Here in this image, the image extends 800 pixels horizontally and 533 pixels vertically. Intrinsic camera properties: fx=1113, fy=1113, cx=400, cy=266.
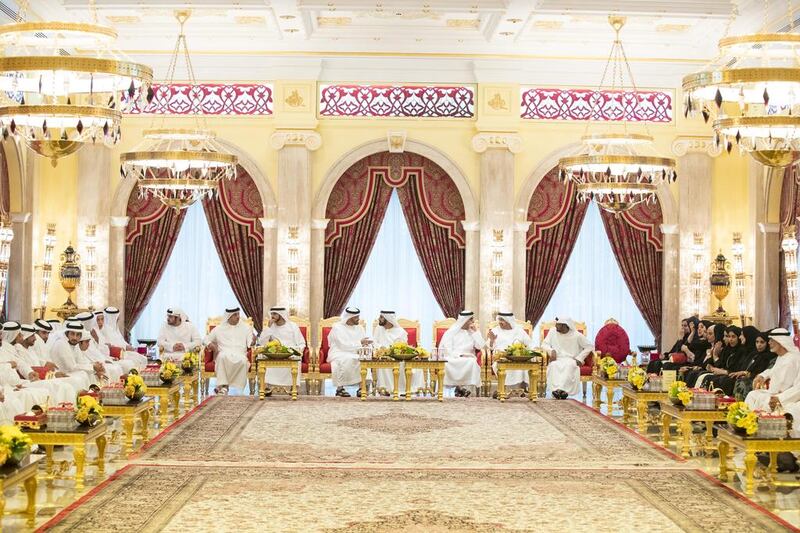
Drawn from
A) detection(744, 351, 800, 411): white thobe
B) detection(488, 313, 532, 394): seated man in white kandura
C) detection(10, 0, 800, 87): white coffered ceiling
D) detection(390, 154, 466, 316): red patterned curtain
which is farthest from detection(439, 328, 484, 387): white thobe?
detection(744, 351, 800, 411): white thobe

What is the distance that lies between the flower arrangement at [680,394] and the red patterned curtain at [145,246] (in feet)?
26.8

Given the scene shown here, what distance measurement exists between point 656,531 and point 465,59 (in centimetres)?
925

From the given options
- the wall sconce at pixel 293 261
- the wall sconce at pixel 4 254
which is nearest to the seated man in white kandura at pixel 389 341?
the wall sconce at pixel 293 261

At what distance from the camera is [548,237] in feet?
51.9

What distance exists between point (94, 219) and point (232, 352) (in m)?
2.81

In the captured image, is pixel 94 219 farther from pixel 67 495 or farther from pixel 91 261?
pixel 67 495

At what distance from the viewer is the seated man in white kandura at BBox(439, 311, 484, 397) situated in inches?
559

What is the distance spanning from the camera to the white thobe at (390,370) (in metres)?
14.4

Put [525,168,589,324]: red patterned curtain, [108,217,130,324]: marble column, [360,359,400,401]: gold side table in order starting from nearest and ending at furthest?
[360,359,400,401]: gold side table, [108,217,130,324]: marble column, [525,168,589,324]: red patterned curtain

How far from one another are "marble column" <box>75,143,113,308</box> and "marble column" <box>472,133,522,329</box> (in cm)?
512

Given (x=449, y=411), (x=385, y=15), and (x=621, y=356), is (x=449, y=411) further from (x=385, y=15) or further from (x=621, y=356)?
(x=385, y=15)

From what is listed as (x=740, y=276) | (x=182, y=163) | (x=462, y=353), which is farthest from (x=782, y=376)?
(x=182, y=163)

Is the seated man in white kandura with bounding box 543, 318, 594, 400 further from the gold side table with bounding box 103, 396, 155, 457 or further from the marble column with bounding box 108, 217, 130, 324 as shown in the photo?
the gold side table with bounding box 103, 396, 155, 457

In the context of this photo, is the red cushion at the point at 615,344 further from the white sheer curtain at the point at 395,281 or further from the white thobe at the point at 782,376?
the white thobe at the point at 782,376
